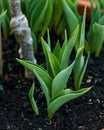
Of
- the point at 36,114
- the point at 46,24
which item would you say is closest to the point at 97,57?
the point at 46,24

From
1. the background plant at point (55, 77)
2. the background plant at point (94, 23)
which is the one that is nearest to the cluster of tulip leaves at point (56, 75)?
the background plant at point (55, 77)

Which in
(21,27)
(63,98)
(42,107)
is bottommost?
(42,107)

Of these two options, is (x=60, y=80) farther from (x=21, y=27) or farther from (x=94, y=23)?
(x=94, y=23)

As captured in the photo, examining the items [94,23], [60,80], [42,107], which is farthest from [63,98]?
[94,23]

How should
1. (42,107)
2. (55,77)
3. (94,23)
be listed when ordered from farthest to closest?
(94,23)
(42,107)
(55,77)

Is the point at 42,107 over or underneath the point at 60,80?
underneath

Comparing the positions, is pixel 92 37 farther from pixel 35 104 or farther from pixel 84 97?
pixel 35 104
